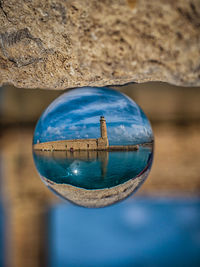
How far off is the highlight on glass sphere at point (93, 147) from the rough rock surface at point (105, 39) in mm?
→ 76

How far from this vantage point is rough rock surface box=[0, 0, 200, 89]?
Answer: 532 millimetres

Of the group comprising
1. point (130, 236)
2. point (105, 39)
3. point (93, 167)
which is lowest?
point (130, 236)

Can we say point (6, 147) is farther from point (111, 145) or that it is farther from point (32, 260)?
point (111, 145)

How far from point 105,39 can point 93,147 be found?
0.71 feet

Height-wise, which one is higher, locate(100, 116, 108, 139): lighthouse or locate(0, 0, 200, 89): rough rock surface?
locate(0, 0, 200, 89): rough rock surface

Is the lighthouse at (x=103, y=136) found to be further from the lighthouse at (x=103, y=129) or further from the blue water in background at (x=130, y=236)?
the blue water in background at (x=130, y=236)

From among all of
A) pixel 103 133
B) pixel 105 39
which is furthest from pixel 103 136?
pixel 105 39

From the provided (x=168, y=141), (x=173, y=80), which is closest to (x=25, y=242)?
(x=168, y=141)

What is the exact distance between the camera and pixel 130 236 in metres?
4.08

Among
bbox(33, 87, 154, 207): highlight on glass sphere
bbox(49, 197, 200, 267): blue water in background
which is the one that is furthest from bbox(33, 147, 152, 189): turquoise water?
bbox(49, 197, 200, 267): blue water in background

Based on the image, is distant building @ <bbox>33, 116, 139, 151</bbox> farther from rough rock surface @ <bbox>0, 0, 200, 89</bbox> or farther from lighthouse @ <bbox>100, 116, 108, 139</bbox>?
rough rock surface @ <bbox>0, 0, 200, 89</bbox>

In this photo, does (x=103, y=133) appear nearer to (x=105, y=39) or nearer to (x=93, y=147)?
(x=93, y=147)

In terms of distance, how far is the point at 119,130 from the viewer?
0.60 meters

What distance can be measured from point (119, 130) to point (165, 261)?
3.73 m
